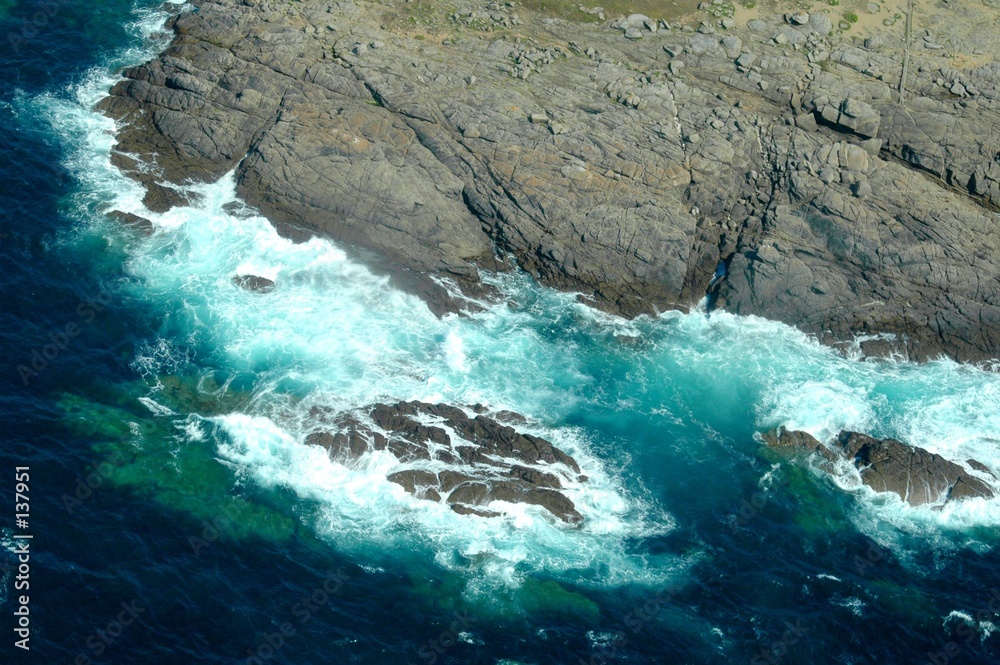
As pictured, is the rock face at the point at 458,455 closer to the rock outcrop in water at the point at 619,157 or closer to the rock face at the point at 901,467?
the rock outcrop in water at the point at 619,157

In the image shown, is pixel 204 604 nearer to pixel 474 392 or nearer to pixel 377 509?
pixel 377 509

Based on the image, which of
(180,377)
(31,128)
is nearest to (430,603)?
(180,377)

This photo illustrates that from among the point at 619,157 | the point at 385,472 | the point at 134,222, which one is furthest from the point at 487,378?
the point at 134,222

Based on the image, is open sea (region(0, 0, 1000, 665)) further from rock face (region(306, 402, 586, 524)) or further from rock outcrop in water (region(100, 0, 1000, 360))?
rock outcrop in water (region(100, 0, 1000, 360))

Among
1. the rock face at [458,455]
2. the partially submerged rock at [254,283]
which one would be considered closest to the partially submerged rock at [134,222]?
the partially submerged rock at [254,283]

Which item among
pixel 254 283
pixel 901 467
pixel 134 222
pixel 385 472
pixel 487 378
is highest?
pixel 901 467

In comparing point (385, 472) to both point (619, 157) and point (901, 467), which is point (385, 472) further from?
point (901, 467)
